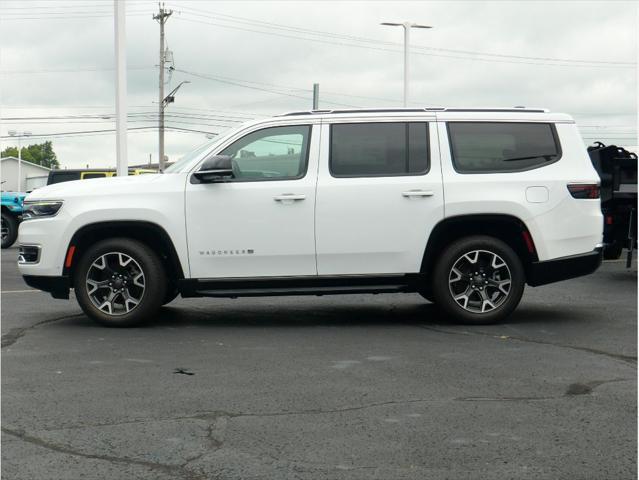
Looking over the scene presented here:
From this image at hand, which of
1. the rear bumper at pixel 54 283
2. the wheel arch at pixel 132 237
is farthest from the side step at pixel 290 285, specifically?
the rear bumper at pixel 54 283

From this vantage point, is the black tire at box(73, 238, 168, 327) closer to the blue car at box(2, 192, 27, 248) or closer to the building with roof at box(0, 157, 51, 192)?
the blue car at box(2, 192, 27, 248)

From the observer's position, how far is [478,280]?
345 inches

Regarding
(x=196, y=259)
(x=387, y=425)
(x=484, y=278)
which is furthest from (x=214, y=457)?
(x=484, y=278)

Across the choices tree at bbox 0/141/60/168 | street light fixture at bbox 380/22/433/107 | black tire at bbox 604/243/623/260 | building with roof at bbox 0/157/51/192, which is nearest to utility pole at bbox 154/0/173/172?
street light fixture at bbox 380/22/433/107

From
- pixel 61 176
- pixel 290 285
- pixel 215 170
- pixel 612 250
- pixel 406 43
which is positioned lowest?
pixel 290 285

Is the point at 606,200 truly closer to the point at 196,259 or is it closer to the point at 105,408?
the point at 196,259

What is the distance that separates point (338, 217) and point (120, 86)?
33.9ft

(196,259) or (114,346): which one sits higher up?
(196,259)

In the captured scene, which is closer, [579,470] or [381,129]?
[579,470]

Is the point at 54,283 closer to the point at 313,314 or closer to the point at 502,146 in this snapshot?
the point at 313,314

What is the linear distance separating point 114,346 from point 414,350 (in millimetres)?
2494

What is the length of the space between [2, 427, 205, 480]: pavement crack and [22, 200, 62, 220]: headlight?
13.1 feet

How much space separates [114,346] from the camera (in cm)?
779

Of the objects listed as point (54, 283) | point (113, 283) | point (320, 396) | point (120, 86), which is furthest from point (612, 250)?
point (120, 86)
